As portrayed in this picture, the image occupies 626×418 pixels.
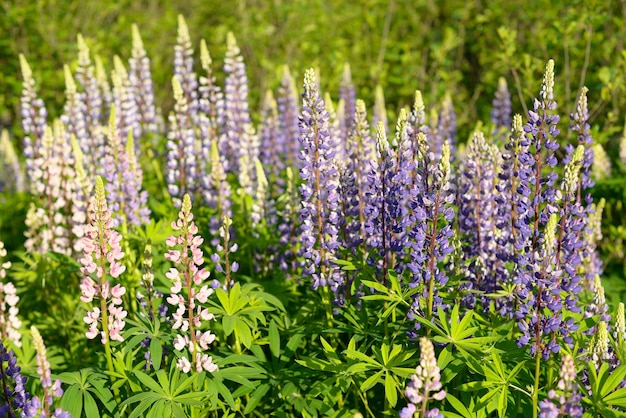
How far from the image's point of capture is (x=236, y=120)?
18.5 feet

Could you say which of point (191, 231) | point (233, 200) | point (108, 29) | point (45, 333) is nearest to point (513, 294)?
point (191, 231)

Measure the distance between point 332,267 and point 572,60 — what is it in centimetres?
509

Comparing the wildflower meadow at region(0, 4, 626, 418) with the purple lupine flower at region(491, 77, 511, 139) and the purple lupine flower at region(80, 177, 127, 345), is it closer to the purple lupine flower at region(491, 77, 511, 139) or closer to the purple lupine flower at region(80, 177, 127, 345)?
the purple lupine flower at region(80, 177, 127, 345)

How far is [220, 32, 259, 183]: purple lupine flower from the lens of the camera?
5.55m

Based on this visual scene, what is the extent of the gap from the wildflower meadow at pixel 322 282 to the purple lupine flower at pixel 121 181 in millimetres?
15

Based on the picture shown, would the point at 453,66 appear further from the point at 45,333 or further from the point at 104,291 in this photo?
the point at 104,291

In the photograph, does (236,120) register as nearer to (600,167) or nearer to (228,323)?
(228,323)

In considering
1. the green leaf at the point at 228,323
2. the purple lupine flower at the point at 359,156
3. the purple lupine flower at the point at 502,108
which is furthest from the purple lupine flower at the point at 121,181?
the purple lupine flower at the point at 502,108

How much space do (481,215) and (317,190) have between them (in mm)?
1136

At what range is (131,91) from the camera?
18.6 ft

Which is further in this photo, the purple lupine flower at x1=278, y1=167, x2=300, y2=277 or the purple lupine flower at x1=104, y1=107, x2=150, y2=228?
Answer: the purple lupine flower at x1=104, y1=107, x2=150, y2=228

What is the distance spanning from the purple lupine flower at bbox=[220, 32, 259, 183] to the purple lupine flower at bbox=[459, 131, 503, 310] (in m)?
2.10

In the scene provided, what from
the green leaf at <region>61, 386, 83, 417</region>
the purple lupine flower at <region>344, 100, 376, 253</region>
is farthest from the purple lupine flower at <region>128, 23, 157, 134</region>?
the green leaf at <region>61, 386, 83, 417</region>

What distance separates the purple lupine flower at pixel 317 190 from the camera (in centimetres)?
343
